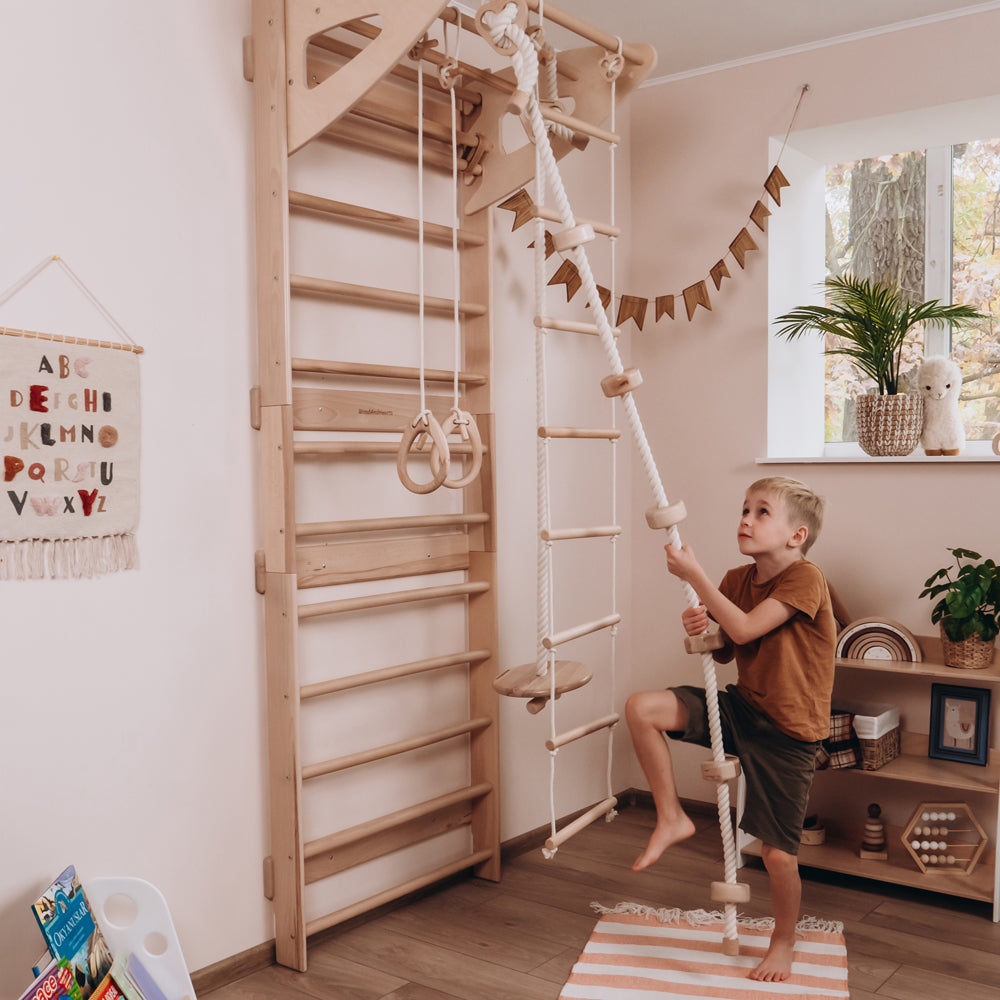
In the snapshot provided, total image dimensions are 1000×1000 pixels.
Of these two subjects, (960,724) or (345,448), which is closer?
(345,448)

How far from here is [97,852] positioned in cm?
216

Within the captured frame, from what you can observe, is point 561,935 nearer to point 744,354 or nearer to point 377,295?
point 377,295

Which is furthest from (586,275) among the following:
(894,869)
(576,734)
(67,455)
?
(894,869)

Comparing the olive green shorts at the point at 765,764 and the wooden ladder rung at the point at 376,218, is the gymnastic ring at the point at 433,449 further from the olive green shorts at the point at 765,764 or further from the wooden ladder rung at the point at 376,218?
the olive green shorts at the point at 765,764

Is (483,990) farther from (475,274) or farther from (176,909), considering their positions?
(475,274)

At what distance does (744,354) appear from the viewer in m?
3.46

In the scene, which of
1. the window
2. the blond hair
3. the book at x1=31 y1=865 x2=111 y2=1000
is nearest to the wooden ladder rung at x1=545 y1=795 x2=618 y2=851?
the blond hair

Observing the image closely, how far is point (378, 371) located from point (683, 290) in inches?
53.2

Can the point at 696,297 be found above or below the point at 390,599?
above

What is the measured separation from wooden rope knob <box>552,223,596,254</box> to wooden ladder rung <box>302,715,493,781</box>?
50.1 inches

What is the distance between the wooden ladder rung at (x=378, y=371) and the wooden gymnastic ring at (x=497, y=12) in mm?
779

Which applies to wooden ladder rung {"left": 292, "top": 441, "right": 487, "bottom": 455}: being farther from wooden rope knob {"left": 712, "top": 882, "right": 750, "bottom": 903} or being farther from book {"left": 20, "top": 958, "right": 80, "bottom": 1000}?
wooden rope knob {"left": 712, "top": 882, "right": 750, "bottom": 903}

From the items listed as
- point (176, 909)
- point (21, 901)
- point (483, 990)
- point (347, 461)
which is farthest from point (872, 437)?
point (21, 901)

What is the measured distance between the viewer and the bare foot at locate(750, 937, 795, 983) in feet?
7.90
